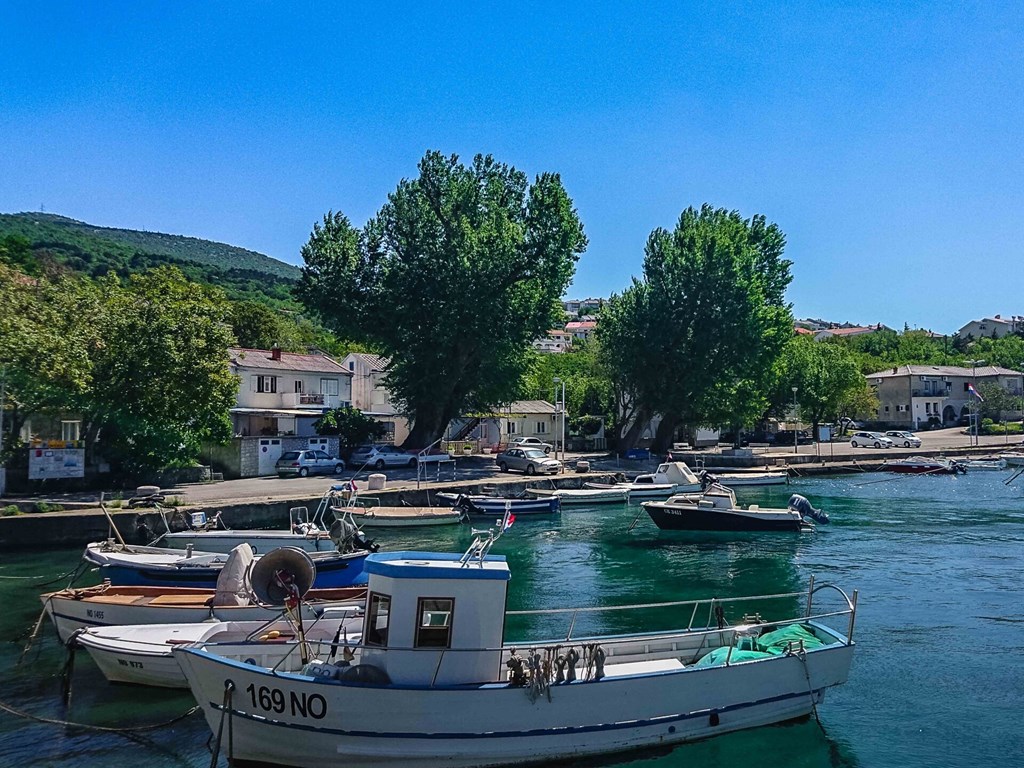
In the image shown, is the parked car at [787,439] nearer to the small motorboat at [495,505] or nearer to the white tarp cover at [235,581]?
the small motorboat at [495,505]

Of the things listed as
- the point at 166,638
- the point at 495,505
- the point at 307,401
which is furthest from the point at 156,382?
the point at 166,638

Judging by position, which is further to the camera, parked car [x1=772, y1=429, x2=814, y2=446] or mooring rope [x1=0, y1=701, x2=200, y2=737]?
parked car [x1=772, y1=429, x2=814, y2=446]

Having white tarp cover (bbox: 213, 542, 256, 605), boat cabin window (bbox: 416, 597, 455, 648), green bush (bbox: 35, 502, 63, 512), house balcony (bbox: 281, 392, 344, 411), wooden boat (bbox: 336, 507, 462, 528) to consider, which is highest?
house balcony (bbox: 281, 392, 344, 411)

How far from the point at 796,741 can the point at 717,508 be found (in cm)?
2130

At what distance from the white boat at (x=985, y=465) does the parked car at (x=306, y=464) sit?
4904 centimetres

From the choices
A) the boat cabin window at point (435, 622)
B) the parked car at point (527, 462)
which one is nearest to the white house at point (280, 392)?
the parked car at point (527, 462)

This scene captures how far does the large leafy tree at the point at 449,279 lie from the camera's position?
5132 cm

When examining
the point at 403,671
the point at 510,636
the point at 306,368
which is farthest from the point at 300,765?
the point at 306,368

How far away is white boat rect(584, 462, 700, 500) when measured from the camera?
1763 inches

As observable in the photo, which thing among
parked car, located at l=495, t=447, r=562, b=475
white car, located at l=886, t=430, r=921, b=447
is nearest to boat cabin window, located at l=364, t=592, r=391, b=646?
parked car, located at l=495, t=447, r=562, b=475

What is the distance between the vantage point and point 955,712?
1448 cm

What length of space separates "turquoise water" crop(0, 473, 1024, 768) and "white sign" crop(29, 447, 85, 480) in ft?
24.2

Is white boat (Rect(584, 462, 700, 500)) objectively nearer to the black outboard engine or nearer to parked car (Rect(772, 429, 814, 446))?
the black outboard engine

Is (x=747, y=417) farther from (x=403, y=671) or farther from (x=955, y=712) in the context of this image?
(x=403, y=671)
